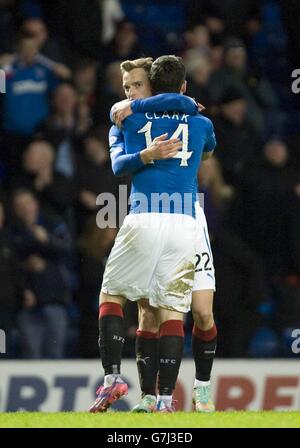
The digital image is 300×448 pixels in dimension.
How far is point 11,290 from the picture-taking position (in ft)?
34.3

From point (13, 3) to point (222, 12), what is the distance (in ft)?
6.98

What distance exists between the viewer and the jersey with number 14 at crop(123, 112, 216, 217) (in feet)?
23.6

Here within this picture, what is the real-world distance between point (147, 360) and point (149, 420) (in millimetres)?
961

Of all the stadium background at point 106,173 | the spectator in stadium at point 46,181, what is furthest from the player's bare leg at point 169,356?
the spectator in stadium at point 46,181

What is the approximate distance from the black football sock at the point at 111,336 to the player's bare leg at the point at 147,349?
251 mm

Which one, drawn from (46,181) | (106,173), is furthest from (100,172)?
(46,181)

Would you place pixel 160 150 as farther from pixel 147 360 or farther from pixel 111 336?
pixel 147 360

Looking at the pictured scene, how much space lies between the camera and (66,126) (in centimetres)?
1170

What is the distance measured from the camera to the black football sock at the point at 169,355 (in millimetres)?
7207

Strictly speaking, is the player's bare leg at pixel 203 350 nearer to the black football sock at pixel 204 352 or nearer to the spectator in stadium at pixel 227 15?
the black football sock at pixel 204 352

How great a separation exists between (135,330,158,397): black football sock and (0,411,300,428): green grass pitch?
1.42 ft

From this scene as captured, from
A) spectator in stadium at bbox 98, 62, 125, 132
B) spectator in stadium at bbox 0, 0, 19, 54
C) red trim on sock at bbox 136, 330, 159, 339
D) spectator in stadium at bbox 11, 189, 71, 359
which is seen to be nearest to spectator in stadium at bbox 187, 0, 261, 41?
spectator in stadium at bbox 98, 62, 125, 132
